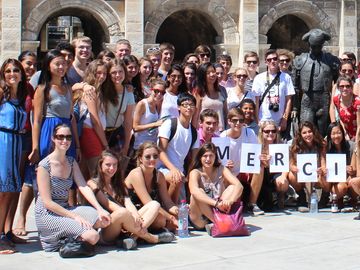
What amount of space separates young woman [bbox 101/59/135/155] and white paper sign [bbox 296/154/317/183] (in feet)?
8.25

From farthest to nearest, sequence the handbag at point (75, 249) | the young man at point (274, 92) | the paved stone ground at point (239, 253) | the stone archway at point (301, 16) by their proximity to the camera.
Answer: the stone archway at point (301, 16) < the young man at point (274, 92) < the handbag at point (75, 249) < the paved stone ground at point (239, 253)

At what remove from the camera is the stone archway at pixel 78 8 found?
60.1 ft

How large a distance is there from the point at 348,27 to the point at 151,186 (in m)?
14.8

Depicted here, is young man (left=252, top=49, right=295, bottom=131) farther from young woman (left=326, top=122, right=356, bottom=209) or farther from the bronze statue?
young woman (left=326, top=122, right=356, bottom=209)

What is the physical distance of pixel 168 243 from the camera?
7348 millimetres

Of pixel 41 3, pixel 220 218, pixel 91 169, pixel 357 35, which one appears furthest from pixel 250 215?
pixel 357 35

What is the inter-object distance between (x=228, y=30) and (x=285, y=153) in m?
11.3

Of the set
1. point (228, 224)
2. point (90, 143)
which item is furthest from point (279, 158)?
point (90, 143)

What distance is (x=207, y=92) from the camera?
9.42 m

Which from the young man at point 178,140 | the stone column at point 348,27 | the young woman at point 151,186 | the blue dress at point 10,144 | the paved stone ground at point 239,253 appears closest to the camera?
the paved stone ground at point 239,253

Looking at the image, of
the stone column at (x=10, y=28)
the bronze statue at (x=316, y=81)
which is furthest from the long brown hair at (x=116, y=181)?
the stone column at (x=10, y=28)

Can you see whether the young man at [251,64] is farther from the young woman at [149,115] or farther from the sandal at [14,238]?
the sandal at [14,238]

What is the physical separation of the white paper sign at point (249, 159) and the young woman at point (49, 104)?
260 centimetres

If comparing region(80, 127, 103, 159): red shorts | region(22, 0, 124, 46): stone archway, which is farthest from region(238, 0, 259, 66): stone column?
region(80, 127, 103, 159): red shorts
